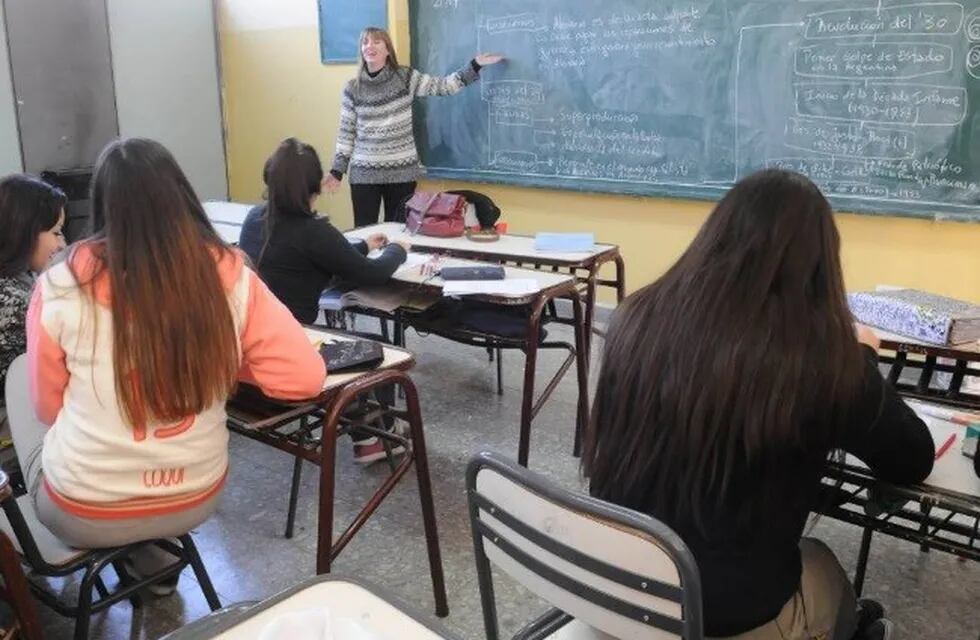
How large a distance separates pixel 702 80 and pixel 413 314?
2.06 m

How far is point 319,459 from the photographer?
6.15ft

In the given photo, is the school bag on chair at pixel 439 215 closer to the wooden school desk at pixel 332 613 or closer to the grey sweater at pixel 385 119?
the grey sweater at pixel 385 119

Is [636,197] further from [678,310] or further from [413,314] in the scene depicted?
[678,310]

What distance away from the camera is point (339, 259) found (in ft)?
9.23

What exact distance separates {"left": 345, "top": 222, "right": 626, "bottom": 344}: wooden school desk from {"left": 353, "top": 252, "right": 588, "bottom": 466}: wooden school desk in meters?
0.10

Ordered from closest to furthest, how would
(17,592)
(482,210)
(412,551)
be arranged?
(17,592)
(412,551)
(482,210)

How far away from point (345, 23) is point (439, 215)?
253cm

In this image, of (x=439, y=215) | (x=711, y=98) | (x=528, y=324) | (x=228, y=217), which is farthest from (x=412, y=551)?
(x=711, y=98)

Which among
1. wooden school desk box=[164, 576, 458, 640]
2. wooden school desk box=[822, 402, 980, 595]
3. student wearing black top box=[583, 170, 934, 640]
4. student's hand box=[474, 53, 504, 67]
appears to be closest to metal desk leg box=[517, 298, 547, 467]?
wooden school desk box=[822, 402, 980, 595]

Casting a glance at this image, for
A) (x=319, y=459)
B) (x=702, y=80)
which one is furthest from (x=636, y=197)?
(x=319, y=459)

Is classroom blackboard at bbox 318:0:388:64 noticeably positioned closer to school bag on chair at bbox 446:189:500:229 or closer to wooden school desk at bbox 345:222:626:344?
school bag on chair at bbox 446:189:500:229

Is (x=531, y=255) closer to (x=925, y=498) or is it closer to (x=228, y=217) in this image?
(x=228, y=217)

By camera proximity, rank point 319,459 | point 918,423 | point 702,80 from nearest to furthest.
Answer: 1. point 918,423
2. point 319,459
3. point 702,80

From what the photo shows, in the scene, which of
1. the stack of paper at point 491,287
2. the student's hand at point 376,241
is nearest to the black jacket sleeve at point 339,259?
the stack of paper at point 491,287
